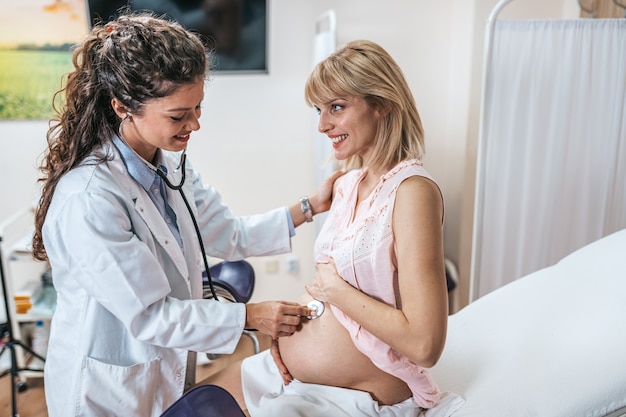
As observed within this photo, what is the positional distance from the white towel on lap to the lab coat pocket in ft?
0.82

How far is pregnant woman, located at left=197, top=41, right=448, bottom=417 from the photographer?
1.14 metres

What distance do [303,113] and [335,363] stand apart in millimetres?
1743

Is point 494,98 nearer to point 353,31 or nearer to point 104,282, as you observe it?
point 353,31

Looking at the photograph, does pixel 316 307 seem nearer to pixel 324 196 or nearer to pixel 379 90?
pixel 324 196

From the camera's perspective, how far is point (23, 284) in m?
2.82

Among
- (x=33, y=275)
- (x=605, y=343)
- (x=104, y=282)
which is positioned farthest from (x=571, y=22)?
(x=33, y=275)

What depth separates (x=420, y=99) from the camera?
9.21 ft

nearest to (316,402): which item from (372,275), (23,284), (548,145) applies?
(372,275)

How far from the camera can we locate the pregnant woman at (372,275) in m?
1.14

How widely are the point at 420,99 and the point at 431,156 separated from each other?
294 mm

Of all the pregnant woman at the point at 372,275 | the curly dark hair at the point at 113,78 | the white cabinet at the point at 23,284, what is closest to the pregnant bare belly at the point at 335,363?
the pregnant woman at the point at 372,275

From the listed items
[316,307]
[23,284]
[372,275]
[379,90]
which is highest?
[379,90]

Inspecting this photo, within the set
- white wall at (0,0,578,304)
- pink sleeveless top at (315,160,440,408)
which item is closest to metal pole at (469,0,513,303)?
white wall at (0,0,578,304)

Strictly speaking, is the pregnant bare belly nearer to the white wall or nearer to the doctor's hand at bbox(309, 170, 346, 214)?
the doctor's hand at bbox(309, 170, 346, 214)
